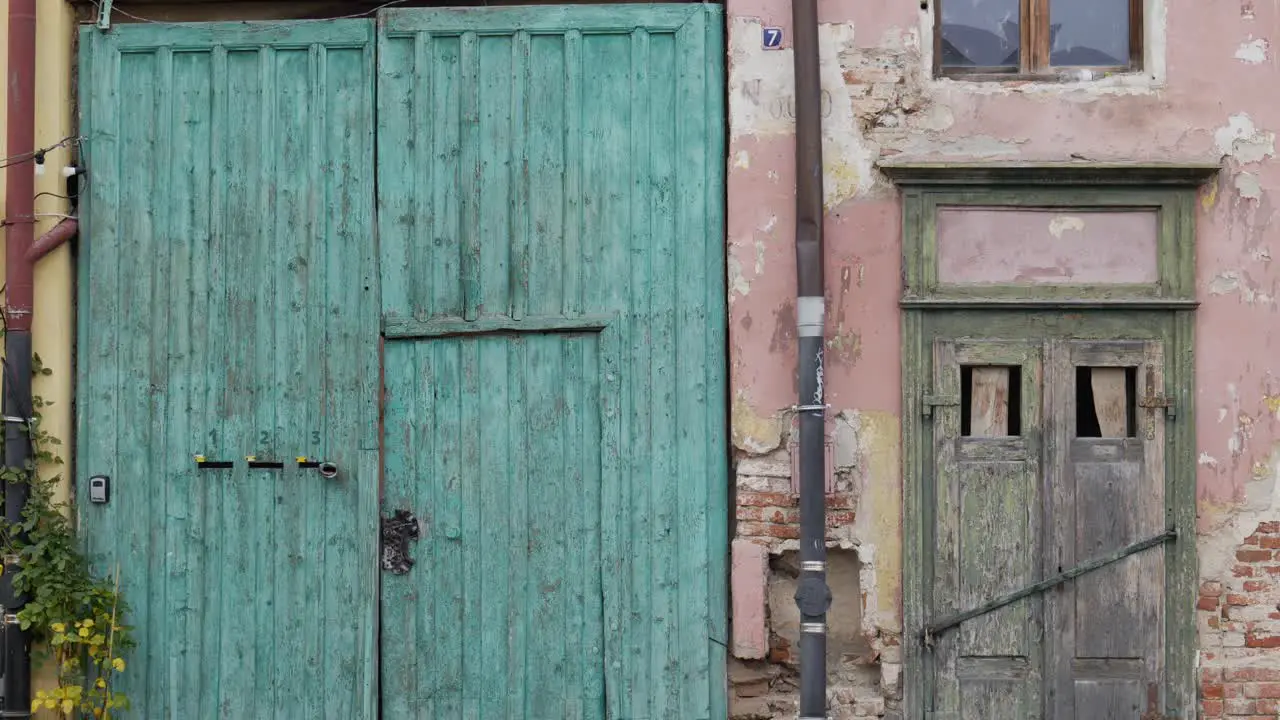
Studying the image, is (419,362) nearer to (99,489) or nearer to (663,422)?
(663,422)

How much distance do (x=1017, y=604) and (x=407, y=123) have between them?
11.0 ft

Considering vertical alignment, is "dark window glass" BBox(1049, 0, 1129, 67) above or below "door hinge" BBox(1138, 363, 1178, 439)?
above

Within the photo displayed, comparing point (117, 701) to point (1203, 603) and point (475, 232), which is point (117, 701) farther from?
point (1203, 603)

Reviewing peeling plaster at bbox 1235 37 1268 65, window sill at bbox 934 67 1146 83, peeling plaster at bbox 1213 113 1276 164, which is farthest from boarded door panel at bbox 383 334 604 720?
peeling plaster at bbox 1235 37 1268 65

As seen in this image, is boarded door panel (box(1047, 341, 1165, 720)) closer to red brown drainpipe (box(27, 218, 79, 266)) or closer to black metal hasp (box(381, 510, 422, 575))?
black metal hasp (box(381, 510, 422, 575))

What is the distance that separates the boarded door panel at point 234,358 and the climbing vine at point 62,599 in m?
0.11

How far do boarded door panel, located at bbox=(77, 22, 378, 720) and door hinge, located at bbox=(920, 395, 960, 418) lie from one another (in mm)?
2373

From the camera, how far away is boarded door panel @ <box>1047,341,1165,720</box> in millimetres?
5570

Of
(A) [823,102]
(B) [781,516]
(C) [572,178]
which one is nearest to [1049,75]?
(A) [823,102]

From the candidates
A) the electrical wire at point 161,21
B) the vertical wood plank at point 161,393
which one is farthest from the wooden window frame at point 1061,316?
the vertical wood plank at point 161,393

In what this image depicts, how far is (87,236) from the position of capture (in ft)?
19.2

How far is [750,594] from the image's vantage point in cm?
560

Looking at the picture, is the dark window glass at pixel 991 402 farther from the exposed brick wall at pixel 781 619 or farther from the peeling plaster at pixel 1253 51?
the peeling plaster at pixel 1253 51

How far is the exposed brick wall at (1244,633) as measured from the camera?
5547 mm
